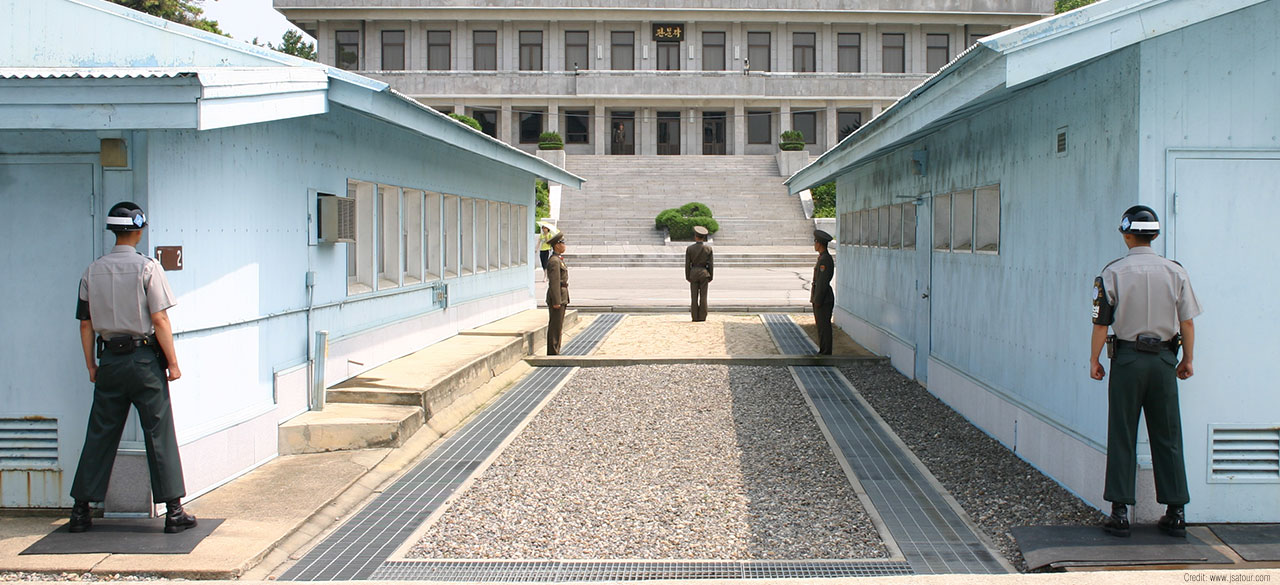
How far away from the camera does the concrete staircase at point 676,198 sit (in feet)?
137

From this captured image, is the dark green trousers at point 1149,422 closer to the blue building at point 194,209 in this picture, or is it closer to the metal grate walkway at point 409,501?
the metal grate walkway at point 409,501

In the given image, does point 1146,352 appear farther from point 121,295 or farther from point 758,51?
point 758,51

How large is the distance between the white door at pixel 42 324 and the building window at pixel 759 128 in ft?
170

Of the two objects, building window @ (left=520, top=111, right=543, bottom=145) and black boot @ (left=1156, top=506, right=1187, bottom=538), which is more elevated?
building window @ (left=520, top=111, right=543, bottom=145)

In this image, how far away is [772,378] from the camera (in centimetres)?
1317

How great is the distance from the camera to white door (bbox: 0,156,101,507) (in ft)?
21.1

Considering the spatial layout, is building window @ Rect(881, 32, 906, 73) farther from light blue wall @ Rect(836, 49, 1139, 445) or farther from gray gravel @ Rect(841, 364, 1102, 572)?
gray gravel @ Rect(841, 364, 1102, 572)

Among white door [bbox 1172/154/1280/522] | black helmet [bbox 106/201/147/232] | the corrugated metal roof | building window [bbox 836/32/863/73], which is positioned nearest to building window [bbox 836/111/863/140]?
building window [bbox 836/32/863/73]

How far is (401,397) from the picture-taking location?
30.9ft

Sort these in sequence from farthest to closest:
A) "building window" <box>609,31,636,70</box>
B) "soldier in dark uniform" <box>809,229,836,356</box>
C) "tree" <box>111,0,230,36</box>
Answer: "building window" <box>609,31,636,70</box> < "tree" <box>111,0,230,36</box> < "soldier in dark uniform" <box>809,229,836,356</box>

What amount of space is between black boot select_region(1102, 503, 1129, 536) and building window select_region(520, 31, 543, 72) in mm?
52386

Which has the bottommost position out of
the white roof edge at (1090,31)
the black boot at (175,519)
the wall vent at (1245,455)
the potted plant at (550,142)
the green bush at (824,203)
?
the black boot at (175,519)

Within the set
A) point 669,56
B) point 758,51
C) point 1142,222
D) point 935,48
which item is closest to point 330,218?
point 1142,222

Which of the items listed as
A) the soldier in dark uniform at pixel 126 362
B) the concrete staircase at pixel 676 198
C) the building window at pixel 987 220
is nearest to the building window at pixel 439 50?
the concrete staircase at pixel 676 198
